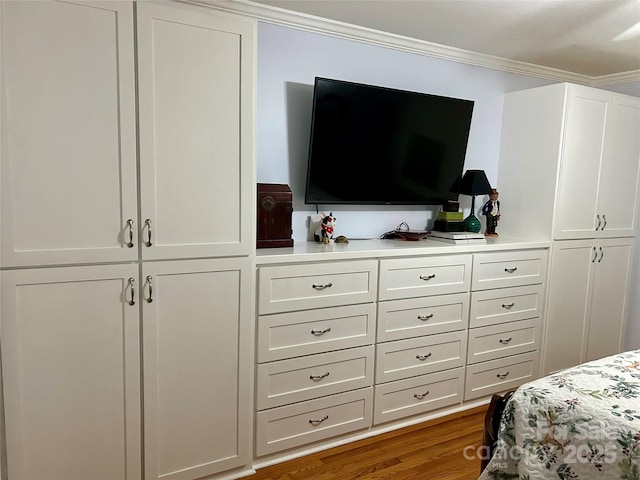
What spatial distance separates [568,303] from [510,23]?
1.92 metres

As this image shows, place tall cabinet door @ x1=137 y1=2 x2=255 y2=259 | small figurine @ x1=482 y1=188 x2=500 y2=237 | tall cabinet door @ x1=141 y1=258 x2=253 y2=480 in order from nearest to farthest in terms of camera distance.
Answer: tall cabinet door @ x1=137 y1=2 x2=255 y2=259
tall cabinet door @ x1=141 y1=258 x2=253 y2=480
small figurine @ x1=482 y1=188 x2=500 y2=237

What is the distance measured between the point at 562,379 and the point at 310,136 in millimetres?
1690

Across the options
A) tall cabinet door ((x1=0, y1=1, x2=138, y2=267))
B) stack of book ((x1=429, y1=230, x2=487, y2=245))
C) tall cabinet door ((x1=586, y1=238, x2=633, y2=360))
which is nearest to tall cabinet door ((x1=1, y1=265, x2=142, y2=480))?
tall cabinet door ((x1=0, y1=1, x2=138, y2=267))

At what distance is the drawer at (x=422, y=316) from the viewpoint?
261 centimetres

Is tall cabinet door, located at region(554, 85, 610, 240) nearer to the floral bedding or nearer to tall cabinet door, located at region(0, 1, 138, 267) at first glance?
the floral bedding

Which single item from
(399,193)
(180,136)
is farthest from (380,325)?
(180,136)

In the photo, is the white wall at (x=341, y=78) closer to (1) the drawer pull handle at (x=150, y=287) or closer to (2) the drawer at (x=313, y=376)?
(2) the drawer at (x=313, y=376)

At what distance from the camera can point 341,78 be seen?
285cm

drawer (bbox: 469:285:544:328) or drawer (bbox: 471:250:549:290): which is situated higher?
drawer (bbox: 471:250:549:290)

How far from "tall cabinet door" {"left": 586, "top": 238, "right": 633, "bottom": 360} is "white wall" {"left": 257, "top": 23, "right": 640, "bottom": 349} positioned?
3.34 feet

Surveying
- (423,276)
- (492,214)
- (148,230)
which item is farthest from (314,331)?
(492,214)

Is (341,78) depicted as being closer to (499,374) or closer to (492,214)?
(492,214)

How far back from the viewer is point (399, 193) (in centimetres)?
300

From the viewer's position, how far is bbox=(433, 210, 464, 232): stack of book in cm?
304
